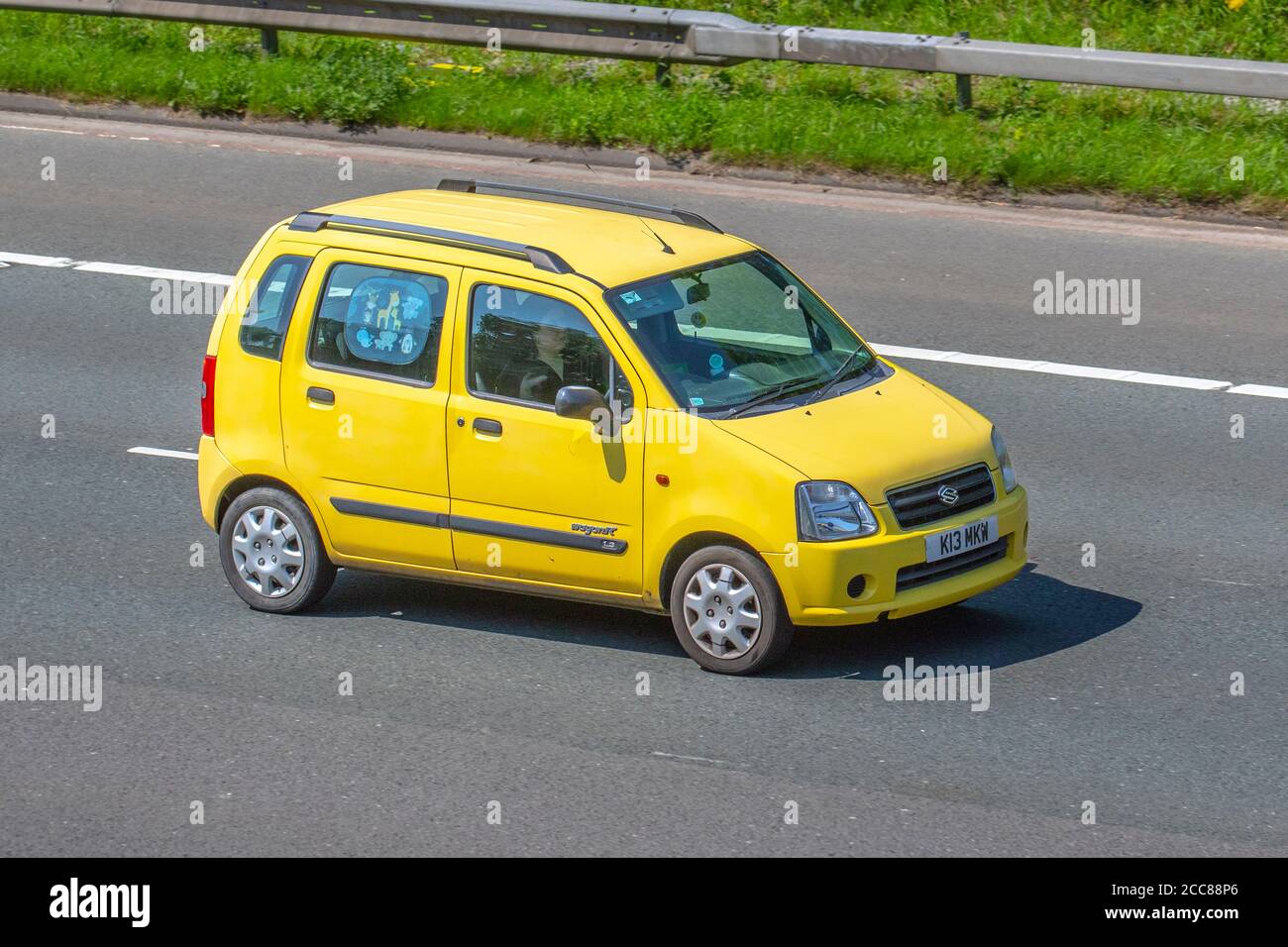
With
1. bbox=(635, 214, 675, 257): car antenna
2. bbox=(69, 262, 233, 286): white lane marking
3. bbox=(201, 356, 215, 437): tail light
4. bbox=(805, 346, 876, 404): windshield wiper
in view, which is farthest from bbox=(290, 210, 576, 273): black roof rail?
bbox=(69, 262, 233, 286): white lane marking

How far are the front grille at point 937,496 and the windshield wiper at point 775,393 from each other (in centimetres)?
74

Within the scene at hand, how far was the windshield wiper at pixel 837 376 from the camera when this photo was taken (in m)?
8.95

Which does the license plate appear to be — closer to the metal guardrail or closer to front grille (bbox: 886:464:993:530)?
front grille (bbox: 886:464:993:530)

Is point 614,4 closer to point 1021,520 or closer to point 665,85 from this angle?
point 665,85

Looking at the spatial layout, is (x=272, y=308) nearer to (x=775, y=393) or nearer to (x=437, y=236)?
(x=437, y=236)

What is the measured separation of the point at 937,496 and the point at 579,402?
1562mm

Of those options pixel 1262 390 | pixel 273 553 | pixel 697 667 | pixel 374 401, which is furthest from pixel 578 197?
pixel 1262 390

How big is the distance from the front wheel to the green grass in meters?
8.09

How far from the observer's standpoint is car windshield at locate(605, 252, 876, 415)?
8.82 m

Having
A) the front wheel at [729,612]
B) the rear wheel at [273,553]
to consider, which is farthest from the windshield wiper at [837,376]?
the rear wheel at [273,553]

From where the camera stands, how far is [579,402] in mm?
8594

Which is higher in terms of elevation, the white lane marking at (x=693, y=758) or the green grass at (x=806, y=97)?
the green grass at (x=806, y=97)

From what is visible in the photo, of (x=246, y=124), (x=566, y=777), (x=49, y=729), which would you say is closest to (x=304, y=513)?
(x=49, y=729)

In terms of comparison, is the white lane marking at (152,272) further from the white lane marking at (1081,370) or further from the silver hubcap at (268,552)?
the silver hubcap at (268,552)
